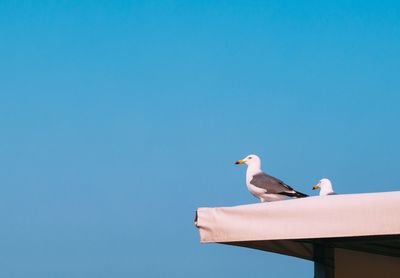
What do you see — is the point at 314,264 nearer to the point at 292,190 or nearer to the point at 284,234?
the point at 284,234

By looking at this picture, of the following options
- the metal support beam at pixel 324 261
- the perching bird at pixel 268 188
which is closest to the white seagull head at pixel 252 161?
the perching bird at pixel 268 188

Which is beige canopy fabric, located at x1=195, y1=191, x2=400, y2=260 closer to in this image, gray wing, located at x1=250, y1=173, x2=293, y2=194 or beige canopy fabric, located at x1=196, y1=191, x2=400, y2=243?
beige canopy fabric, located at x1=196, y1=191, x2=400, y2=243

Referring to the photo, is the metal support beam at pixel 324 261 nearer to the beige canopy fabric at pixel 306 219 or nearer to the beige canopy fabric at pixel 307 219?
the beige canopy fabric at pixel 307 219

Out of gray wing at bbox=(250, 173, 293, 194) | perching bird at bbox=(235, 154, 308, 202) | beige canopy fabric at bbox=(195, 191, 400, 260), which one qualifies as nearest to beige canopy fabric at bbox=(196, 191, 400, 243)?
beige canopy fabric at bbox=(195, 191, 400, 260)

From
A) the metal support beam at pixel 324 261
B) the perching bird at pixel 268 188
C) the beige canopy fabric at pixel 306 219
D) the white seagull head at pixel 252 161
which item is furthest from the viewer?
the white seagull head at pixel 252 161

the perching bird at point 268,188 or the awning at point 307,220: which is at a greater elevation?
the perching bird at point 268,188

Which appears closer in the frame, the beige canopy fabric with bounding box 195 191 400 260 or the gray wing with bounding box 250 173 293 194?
the beige canopy fabric with bounding box 195 191 400 260

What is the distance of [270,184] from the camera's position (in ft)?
26.3

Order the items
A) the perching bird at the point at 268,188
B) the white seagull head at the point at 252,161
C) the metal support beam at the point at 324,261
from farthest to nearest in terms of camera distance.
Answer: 1. the white seagull head at the point at 252,161
2. the perching bird at the point at 268,188
3. the metal support beam at the point at 324,261

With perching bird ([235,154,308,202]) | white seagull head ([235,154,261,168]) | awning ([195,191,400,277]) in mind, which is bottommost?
awning ([195,191,400,277])

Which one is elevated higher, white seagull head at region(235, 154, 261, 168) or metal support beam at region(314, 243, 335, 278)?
white seagull head at region(235, 154, 261, 168)

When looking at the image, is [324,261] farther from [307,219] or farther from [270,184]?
[270,184]

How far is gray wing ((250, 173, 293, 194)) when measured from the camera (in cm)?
785

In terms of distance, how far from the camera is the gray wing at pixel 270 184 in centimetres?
785
